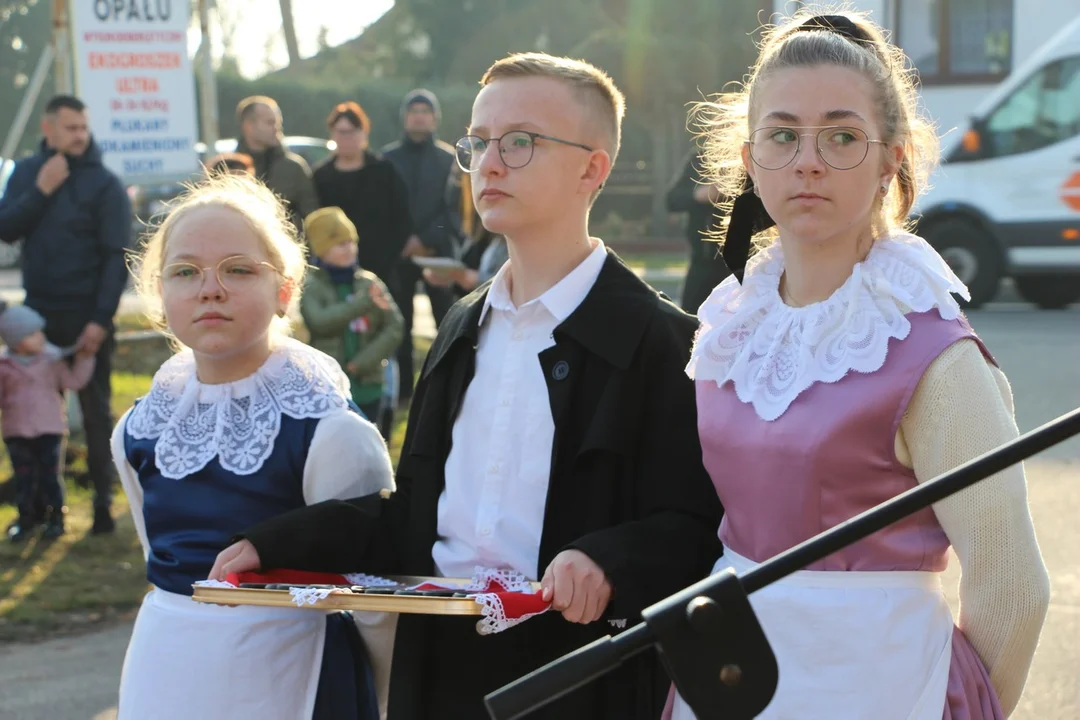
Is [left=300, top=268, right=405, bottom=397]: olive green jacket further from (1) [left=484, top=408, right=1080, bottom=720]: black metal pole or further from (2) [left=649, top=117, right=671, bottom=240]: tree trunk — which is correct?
(2) [left=649, top=117, right=671, bottom=240]: tree trunk

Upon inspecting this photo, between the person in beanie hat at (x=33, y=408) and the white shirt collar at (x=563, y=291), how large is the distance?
4.54m

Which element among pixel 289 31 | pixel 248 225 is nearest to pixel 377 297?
pixel 248 225

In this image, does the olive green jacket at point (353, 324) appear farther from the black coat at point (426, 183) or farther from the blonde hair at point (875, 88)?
the blonde hair at point (875, 88)

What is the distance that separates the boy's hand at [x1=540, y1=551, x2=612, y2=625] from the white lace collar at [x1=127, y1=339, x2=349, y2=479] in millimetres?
766

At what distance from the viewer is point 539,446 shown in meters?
2.70

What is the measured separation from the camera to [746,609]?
1472 mm

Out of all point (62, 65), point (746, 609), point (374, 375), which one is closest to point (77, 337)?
point (374, 375)

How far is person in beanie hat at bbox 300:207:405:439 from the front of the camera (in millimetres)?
6820

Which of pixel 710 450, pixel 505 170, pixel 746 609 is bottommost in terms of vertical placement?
pixel 710 450

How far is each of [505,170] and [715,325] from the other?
52 cm

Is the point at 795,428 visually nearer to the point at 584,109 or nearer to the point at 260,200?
the point at 584,109

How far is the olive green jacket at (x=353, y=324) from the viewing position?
6.83 m

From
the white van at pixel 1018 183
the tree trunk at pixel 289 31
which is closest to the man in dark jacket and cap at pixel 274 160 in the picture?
the white van at pixel 1018 183

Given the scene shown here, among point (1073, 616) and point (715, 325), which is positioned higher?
point (715, 325)
